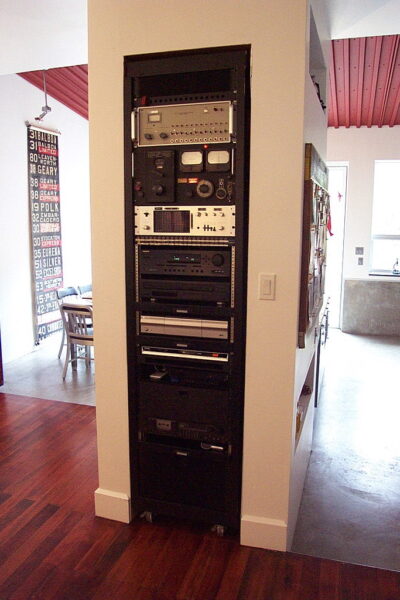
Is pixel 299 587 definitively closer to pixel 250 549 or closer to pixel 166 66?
pixel 250 549

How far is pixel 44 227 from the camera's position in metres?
6.18

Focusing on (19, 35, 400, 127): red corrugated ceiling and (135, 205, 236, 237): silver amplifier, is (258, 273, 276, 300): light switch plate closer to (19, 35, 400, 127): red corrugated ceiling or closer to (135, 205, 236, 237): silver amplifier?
(135, 205, 236, 237): silver amplifier

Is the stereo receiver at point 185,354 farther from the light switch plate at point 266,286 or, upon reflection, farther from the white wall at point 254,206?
the light switch plate at point 266,286

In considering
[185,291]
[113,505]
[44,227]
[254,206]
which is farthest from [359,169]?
[113,505]

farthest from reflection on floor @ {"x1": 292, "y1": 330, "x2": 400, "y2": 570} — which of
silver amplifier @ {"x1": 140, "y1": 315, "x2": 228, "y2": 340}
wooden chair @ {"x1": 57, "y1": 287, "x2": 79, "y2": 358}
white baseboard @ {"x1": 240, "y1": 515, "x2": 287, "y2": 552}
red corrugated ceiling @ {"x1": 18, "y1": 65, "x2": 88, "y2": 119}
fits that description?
red corrugated ceiling @ {"x1": 18, "y1": 65, "x2": 88, "y2": 119}

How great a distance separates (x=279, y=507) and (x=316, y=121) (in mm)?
2043

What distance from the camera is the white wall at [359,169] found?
6.96 metres

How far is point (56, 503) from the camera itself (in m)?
2.72

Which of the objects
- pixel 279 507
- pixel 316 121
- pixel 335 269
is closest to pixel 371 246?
pixel 335 269

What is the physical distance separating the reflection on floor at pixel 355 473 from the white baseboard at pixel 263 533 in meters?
0.20

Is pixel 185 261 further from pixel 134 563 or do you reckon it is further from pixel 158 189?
pixel 134 563

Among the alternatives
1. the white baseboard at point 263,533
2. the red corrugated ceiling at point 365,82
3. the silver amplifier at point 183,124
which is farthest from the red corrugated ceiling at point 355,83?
the white baseboard at point 263,533

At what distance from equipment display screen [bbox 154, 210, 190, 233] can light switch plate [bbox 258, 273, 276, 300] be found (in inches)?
16.3

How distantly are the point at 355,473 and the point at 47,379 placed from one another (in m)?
3.19
